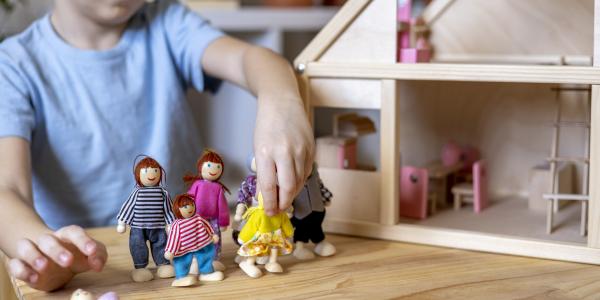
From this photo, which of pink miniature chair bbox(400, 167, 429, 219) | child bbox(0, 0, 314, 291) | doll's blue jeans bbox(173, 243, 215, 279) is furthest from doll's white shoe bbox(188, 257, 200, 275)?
pink miniature chair bbox(400, 167, 429, 219)

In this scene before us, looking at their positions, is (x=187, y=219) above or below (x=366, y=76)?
below

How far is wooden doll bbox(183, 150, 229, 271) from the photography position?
31.3 inches

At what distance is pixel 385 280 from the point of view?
0.80m

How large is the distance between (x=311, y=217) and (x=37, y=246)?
31 centimetres

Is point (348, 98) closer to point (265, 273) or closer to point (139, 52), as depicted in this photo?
point (265, 273)

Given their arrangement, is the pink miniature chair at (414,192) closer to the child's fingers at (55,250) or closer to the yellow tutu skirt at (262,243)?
the yellow tutu skirt at (262,243)

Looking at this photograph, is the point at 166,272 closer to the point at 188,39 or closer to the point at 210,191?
the point at 210,191

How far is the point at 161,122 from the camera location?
1.16 m

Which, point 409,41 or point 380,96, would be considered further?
point 409,41

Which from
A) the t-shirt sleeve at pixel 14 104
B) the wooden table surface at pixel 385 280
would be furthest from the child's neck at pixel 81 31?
the wooden table surface at pixel 385 280

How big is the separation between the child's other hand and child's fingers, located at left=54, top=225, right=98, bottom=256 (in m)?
0.17

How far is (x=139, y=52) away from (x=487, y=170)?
0.57m

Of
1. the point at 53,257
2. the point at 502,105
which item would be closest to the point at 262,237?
the point at 53,257

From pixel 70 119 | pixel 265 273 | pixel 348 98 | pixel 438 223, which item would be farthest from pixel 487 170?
pixel 70 119
